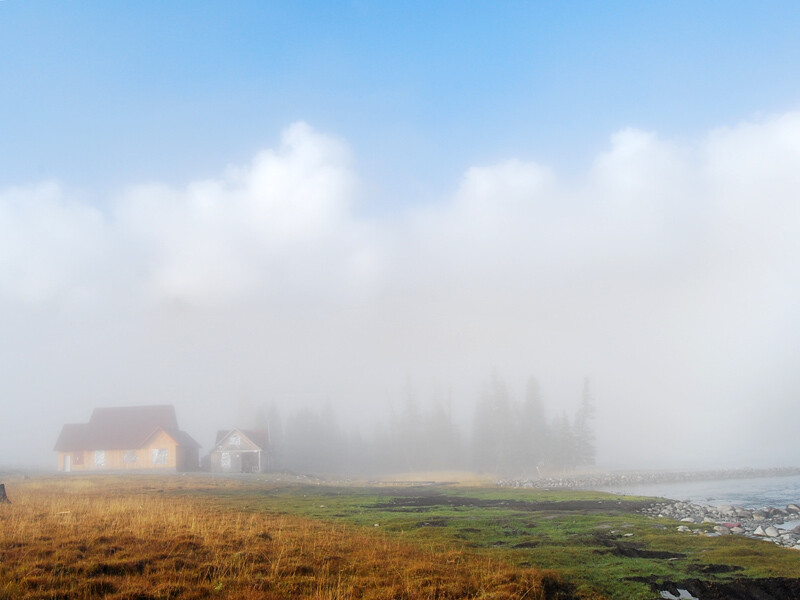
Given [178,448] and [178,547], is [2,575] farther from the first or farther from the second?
[178,448]

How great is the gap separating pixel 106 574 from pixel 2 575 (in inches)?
75.4

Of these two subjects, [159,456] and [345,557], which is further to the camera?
[159,456]

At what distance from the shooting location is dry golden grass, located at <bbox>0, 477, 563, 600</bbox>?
11.4 metres

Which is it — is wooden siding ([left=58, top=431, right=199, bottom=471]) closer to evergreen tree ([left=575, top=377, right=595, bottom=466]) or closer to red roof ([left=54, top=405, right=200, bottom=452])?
red roof ([left=54, top=405, right=200, bottom=452])

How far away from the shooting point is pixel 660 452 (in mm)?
193000

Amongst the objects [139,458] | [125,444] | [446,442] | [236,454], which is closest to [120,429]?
[125,444]

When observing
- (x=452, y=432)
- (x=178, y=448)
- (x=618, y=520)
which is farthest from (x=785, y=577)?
(x=452, y=432)

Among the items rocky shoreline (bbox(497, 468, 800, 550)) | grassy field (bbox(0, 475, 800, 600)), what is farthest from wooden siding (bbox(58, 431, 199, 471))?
rocky shoreline (bbox(497, 468, 800, 550))

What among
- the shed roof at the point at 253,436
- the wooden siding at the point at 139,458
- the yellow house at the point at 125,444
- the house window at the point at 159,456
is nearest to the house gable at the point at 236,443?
the shed roof at the point at 253,436

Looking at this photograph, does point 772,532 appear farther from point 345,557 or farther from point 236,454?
point 236,454

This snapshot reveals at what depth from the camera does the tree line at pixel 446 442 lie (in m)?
97.3

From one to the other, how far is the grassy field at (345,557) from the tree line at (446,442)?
2941 inches

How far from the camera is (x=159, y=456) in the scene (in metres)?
79.3

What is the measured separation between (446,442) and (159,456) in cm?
5539
